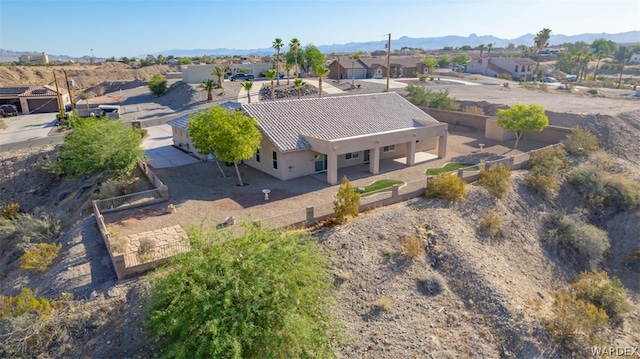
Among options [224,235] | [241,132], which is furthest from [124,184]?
[224,235]

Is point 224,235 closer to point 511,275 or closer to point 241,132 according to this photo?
point 241,132

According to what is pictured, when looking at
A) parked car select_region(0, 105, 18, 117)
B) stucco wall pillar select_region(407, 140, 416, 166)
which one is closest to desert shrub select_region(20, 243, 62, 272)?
stucco wall pillar select_region(407, 140, 416, 166)

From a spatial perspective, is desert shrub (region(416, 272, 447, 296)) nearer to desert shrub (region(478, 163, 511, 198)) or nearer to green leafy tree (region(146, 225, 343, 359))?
green leafy tree (region(146, 225, 343, 359))

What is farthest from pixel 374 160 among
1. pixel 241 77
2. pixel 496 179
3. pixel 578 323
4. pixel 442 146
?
pixel 241 77

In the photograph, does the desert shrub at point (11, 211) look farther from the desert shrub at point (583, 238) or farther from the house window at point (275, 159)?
the desert shrub at point (583, 238)

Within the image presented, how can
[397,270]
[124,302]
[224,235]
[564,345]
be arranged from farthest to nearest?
[397,270] → [564,345] → [124,302] → [224,235]

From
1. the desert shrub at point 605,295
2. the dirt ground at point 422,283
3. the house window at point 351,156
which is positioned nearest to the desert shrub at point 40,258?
the dirt ground at point 422,283
